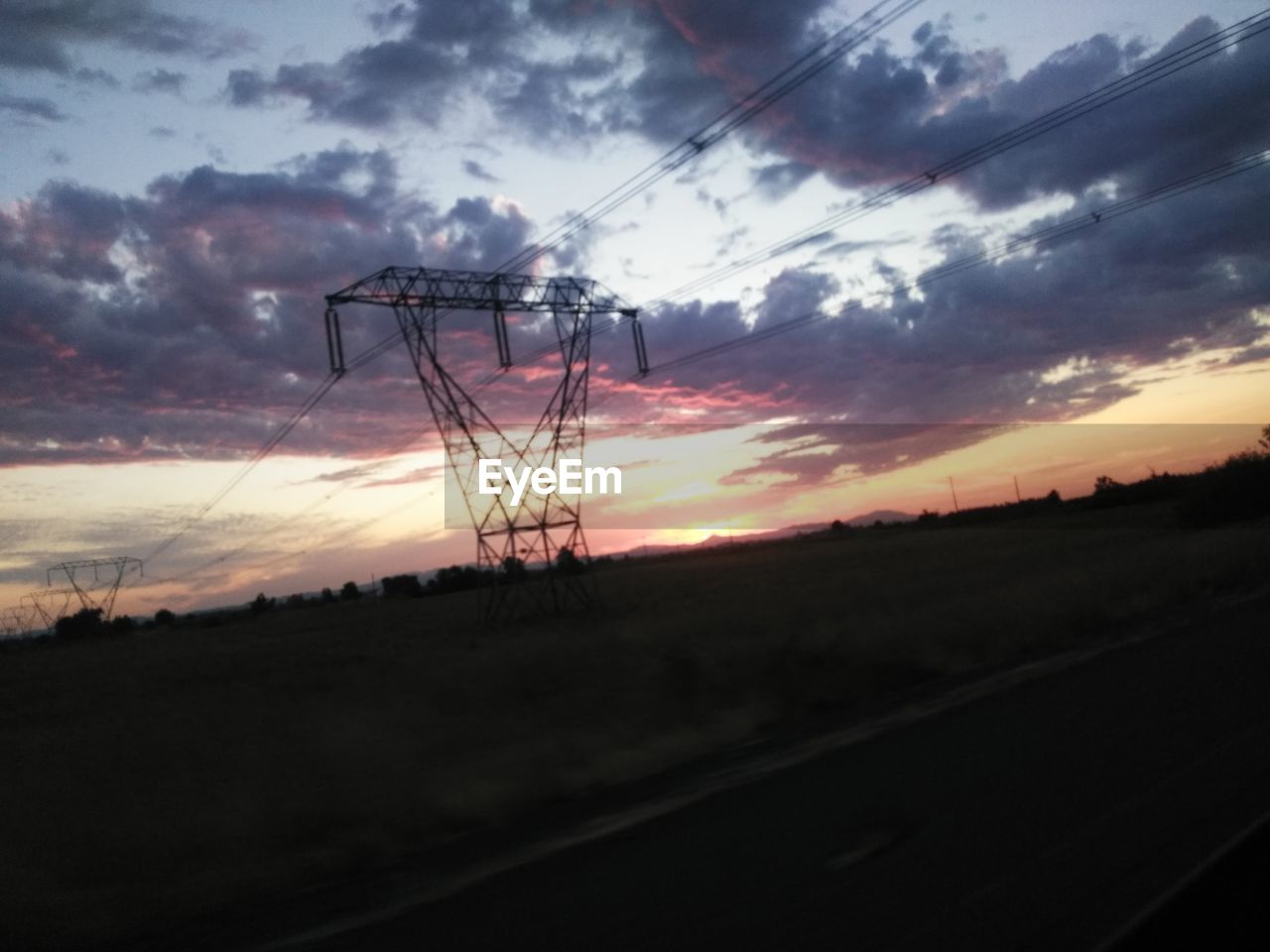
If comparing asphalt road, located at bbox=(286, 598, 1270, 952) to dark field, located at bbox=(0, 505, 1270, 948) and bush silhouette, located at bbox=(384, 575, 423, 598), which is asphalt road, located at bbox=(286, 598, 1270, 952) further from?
bush silhouette, located at bbox=(384, 575, 423, 598)

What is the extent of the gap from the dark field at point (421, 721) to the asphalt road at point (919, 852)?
2831 mm

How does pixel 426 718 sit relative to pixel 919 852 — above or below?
above

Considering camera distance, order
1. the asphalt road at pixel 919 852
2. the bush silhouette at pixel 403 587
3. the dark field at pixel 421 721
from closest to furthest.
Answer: the asphalt road at pixel 919 852 < the dark field at pixel 421 721 < the bush silhouette at pixel 403 587

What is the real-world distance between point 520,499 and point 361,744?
2337 centimetres

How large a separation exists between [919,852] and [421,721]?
11.3 meters

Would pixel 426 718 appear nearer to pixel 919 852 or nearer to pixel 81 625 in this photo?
pixel 919 852

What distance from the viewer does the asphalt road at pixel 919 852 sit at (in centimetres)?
661

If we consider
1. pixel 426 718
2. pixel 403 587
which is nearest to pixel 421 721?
pixel 426 718

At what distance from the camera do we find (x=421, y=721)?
1748 cm

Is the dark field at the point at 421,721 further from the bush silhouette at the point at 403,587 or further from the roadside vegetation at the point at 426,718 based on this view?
the bush silhouette at the point at 403,587

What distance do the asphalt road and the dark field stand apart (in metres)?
2.83

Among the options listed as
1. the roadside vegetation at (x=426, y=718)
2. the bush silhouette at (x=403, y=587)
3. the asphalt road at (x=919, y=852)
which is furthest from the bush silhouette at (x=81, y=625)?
the asphalt road at (x=919, y=852)

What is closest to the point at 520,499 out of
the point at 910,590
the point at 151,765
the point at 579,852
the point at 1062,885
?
the point at 910,590

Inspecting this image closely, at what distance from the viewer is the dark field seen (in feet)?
33.5
